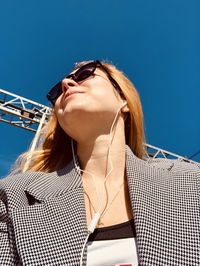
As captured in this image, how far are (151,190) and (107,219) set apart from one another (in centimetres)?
23

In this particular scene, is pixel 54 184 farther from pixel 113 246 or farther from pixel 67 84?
pixel 67 84

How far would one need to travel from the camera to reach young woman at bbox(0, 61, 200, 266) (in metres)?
1.51

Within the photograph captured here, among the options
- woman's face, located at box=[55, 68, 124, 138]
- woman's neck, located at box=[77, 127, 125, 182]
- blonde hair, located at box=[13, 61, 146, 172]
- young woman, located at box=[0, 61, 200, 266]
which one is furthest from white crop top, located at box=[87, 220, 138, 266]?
blonde hair, located at box=[13, 61, 146, 172]

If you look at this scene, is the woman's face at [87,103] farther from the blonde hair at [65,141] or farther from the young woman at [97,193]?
the blonde hair at [65,141]

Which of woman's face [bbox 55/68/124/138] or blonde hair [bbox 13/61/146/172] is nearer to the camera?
woman's face [bbox 55/68/124/138]

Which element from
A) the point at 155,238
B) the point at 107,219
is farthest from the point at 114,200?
the point at 155,238

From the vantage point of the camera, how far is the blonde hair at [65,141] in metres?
2.47

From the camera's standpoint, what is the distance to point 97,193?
6.48 feet

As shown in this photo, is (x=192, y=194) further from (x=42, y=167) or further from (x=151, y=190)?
(x=42, y=167)

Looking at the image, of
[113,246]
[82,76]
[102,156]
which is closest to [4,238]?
[113,246]

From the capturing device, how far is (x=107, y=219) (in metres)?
1.77

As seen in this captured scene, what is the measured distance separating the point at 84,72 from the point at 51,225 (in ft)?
3.85

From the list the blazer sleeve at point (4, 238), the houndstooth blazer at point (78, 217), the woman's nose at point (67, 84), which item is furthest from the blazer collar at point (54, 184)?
the woman's nose at point (67, 84)

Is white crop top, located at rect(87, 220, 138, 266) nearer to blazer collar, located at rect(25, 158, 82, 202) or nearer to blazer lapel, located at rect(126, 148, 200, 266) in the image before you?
blazer lapel, located at rect(126, 148, 200, 266)
